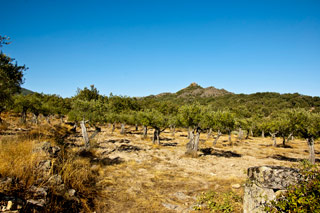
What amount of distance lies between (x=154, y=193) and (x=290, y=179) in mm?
6158

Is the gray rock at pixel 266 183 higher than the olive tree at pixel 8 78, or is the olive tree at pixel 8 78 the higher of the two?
the olive tree at pixel 8 78

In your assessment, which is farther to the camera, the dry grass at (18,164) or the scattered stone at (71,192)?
the scattered stone at (71,192)

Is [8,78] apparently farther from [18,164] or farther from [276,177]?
[276,177]

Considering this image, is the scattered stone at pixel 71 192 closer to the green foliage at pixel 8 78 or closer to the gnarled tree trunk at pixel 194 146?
the green foliage at pixel 8 78

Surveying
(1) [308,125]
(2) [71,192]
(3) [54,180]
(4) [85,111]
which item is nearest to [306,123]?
(1) [308,125]

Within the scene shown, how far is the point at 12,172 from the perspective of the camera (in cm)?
498

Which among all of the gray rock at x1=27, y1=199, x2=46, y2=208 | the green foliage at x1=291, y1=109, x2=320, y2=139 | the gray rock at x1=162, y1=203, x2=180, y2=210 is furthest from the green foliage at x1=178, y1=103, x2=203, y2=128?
the gray rock at x1=27, y1=199, x2=46, y2=208

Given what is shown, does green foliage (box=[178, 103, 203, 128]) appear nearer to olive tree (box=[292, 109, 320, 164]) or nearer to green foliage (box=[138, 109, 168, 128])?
green foliage (box=[138, 109, 168, 128])

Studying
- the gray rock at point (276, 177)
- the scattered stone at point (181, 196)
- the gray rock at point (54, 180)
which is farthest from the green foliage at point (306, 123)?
the gray rock at point (54, 180)

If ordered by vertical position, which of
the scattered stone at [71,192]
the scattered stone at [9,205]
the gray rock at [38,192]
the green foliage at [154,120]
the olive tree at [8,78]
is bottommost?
the scattered stone at [71,192]

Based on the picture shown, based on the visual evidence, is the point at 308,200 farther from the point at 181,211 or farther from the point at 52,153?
the point at 52,153

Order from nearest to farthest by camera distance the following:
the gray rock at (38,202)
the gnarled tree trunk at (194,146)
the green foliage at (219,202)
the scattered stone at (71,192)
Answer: the gray rock at (38,202), the scattered stone at (71,192), the green foliage at (219,202), the gnarled tree trunk at (194,146)

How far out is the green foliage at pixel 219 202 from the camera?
6.73 m

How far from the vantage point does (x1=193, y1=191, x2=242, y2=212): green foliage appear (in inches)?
265
